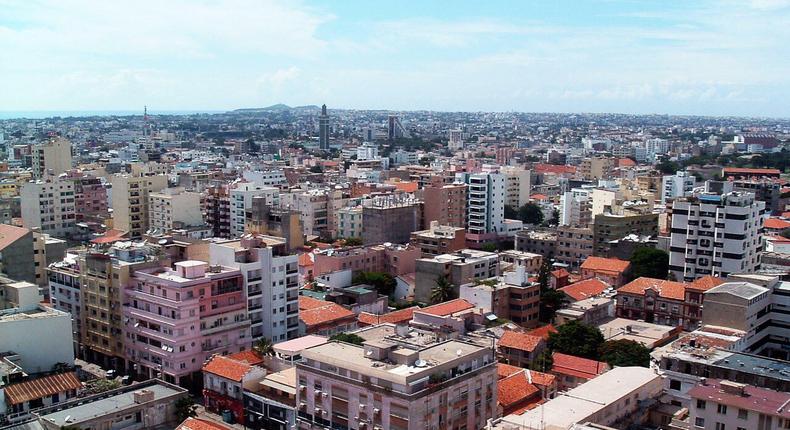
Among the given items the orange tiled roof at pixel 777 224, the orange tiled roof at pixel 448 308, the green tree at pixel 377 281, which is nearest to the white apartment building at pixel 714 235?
the orange tiled roof at pixel 448 308

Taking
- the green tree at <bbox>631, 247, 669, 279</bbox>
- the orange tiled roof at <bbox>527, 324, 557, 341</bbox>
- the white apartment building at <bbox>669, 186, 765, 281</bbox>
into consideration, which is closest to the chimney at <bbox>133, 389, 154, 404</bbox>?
the orange tiled roof at <bbox>527, 324, 557, 341</bbox>

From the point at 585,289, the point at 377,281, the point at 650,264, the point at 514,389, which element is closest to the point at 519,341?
the point at 514,389

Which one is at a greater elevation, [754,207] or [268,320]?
[754,207]

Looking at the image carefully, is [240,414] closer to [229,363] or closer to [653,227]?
[229,363]

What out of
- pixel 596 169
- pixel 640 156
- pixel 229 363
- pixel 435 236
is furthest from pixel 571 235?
pixel 640 156

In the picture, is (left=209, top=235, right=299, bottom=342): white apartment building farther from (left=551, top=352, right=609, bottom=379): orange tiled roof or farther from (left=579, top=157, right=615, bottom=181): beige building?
(left=579, top=157, right=615, bottom=181): beige building

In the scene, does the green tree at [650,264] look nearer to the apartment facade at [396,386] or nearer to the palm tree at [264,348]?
the apartment facade at [396,386]
